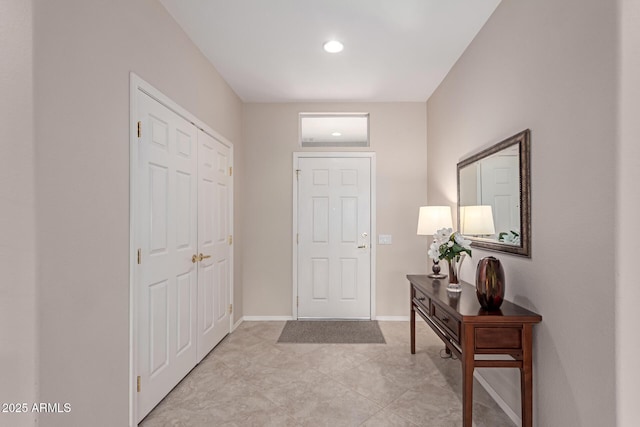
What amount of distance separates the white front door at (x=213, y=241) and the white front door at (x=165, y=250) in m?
0.13

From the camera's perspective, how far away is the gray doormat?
3.31m

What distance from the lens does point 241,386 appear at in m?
2.42

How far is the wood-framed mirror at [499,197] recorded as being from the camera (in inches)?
73.3

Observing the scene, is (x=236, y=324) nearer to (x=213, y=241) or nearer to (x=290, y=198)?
(x=213, y=241)

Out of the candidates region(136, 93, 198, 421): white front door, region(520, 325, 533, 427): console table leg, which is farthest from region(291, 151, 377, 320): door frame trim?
region(520, 325, 533, 427): console table leg

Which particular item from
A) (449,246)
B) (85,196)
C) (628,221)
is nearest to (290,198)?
(449,246)

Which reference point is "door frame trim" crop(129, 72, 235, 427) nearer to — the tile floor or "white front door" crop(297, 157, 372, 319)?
the tile floor

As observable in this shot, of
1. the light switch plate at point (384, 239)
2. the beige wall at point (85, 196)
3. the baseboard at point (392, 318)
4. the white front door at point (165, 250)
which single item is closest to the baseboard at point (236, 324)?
the white front door at point (165, 250)

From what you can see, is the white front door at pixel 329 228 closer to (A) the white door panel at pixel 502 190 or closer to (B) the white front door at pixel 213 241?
(B) the white front door at pixel 213 241

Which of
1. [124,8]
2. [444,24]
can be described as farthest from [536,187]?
[124,8]

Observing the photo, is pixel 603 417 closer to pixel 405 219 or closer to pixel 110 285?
pixel 110 285

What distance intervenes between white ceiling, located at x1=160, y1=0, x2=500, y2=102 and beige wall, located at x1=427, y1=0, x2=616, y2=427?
0.50m

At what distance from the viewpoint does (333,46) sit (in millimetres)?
2697

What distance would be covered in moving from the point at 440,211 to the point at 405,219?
1.00m
